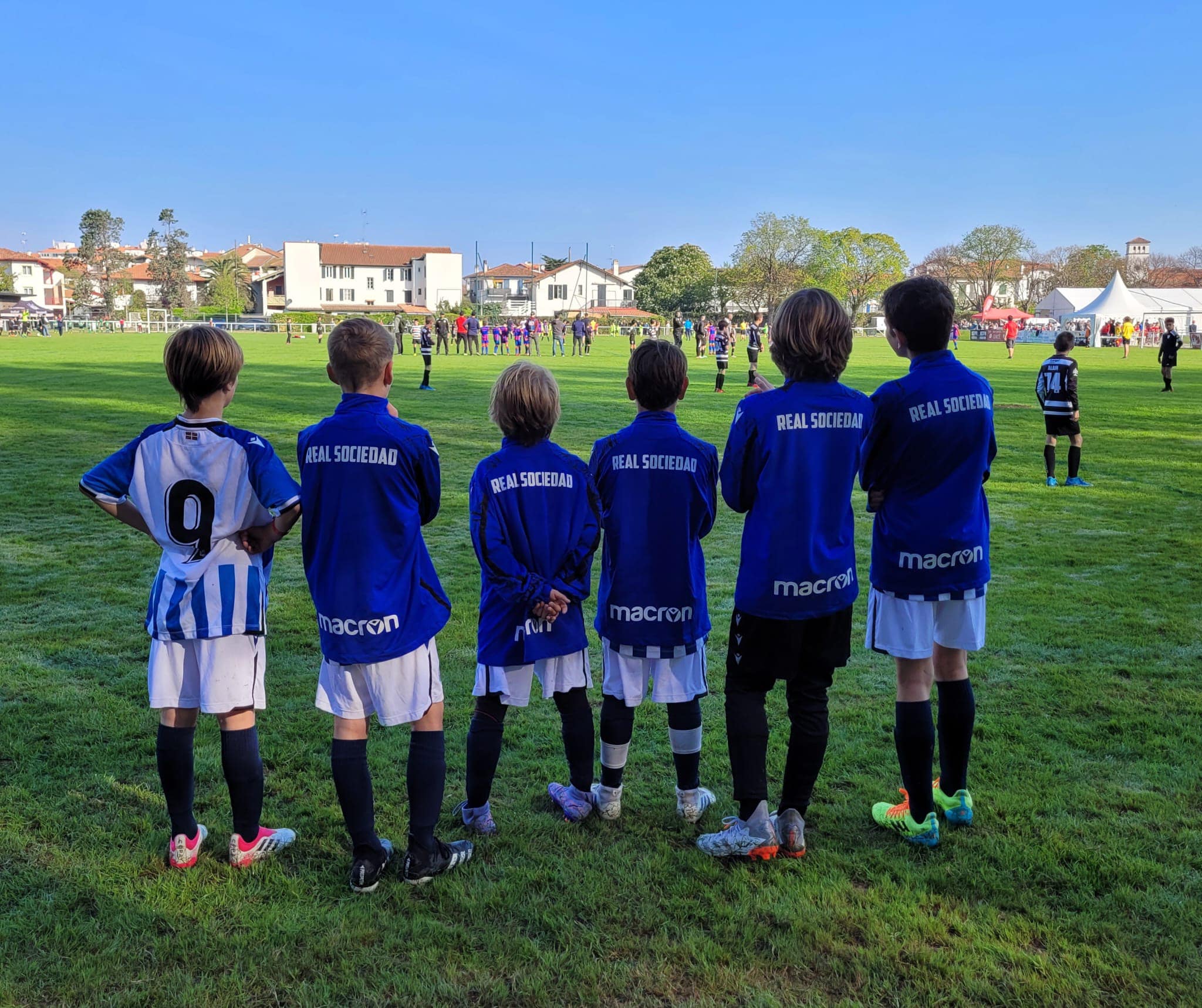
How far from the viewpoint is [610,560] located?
11.7 feet

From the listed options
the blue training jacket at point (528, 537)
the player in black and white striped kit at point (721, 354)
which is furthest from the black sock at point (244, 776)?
the player in black and white striped kit at point (721, 354)

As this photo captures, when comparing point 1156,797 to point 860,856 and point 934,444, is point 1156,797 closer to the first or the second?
point 860,856

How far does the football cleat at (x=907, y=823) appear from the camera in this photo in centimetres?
352

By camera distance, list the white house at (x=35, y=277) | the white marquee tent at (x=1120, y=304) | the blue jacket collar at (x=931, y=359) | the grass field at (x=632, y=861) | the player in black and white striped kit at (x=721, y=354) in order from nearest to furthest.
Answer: the grass field at (x=632, y=861) → the blue jacket collar at (x=931, y=359) → the player in black and white striped kit at (x=721, y=354) → the white marquee tent at (x=1120, y=304) → the white house at (x=35, y=277)

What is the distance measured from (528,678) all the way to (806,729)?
3.41 feet

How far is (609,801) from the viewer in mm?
3729

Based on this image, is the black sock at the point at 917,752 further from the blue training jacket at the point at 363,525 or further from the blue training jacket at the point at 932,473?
the blue training jacket at the point at 363,525

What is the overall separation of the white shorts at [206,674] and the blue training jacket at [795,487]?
175 cm

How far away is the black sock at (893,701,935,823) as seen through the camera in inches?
139

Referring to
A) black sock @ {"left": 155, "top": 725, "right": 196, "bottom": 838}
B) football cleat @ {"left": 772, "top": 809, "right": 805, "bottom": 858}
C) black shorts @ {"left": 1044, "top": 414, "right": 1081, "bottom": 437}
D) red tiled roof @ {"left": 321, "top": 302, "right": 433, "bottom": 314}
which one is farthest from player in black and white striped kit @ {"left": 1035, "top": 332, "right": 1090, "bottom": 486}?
red tiled roof @ {"left": 321, "top": 302, "right": 433, "bottom": 314}

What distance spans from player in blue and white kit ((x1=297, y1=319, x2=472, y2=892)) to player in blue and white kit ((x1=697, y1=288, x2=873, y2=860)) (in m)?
1.04

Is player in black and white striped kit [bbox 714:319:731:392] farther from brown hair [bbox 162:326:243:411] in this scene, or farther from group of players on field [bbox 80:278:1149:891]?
brown hair [bbox 162:326:243:411]

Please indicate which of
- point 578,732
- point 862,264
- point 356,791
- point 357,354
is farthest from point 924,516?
point 862,264

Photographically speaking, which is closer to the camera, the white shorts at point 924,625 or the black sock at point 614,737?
the white shorts at point 924,625
